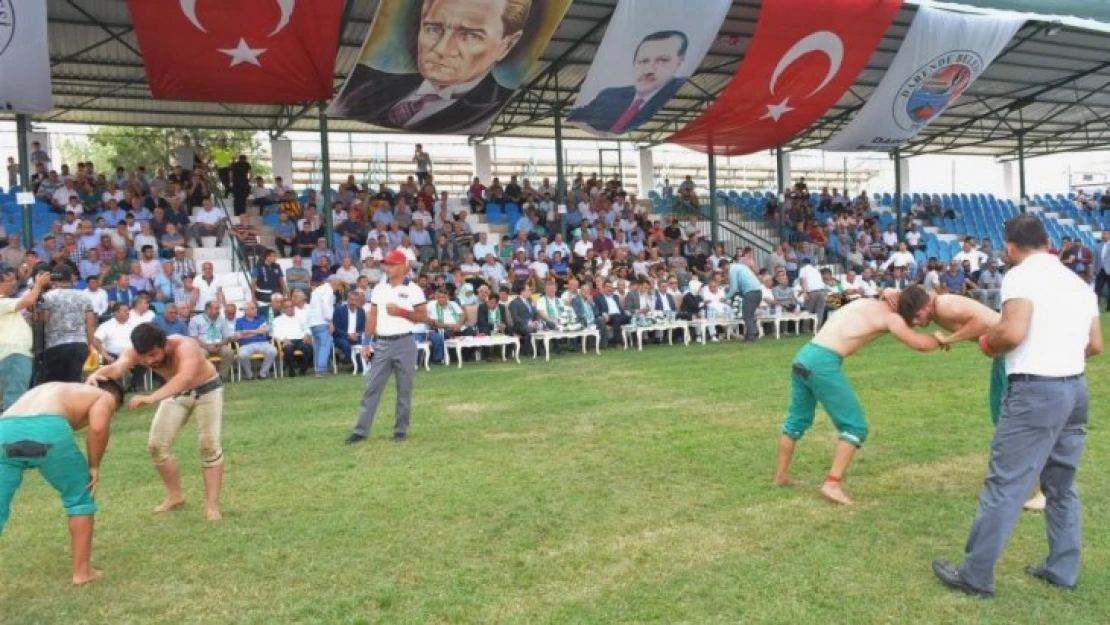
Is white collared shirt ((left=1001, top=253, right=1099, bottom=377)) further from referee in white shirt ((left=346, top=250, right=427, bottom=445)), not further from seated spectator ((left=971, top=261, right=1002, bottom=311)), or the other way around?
seated spectator ((left=971, top=261, right=1002, bottom=311))

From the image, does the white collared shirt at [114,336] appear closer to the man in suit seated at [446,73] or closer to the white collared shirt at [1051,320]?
the man in suit seated at [446,73]

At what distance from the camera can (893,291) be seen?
17.8 feet

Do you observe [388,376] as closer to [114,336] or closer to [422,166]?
[114,336]

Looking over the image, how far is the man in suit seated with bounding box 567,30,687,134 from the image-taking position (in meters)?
15.2

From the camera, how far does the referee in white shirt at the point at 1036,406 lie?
3.80m

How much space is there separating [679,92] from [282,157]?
37.3 feet

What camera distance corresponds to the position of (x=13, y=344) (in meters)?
8.28

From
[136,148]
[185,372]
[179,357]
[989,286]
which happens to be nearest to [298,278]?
[179,357]

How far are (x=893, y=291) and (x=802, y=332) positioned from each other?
532 inches

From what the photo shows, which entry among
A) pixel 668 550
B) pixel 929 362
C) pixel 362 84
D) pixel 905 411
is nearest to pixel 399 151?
pixel 362 84

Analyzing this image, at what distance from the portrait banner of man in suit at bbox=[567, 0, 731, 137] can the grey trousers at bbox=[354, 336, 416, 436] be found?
29.2 feet

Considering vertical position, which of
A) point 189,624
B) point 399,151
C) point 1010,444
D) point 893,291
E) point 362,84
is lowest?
point 189,624

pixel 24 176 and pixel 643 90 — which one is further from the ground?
pixel 643 90

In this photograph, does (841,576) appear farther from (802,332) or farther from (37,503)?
(802,332)
